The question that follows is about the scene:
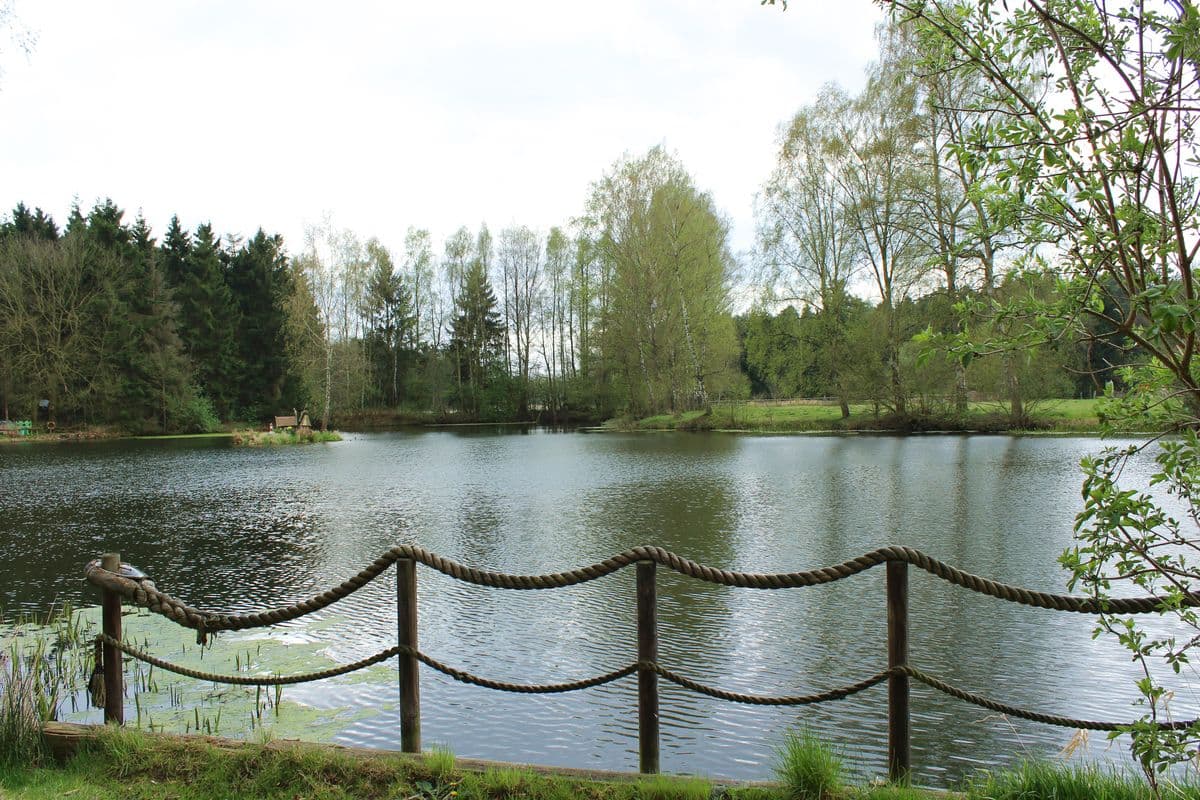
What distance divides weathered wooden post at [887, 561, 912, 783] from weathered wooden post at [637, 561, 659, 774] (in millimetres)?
1007

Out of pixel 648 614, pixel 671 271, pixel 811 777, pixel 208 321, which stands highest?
pixel 671 271

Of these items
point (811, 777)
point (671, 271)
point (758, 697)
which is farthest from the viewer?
point (671, 271)

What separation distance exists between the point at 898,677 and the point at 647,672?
3.54ft

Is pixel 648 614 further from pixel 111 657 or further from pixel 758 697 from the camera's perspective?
pixel 111 657

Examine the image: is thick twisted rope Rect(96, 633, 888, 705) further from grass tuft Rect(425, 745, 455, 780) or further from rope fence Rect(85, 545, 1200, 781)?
grass tuft Rect(425, 745, 455, 780)

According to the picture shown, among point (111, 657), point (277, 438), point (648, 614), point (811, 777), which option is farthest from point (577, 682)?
point (277, 438)

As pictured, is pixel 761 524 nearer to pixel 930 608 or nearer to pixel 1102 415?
pixel 930 608

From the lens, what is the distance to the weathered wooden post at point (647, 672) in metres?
3.42

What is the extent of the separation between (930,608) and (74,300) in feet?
148

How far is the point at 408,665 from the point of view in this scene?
12.2 ft

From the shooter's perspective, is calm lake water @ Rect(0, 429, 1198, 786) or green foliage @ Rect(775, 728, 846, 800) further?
calm lake water @ Rect(0, 429, 1198, 786)

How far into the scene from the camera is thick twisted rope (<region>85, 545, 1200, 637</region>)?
2.94 metres

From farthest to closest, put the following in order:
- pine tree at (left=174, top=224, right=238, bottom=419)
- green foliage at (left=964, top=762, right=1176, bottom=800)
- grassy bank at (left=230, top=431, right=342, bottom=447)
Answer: pine tree at (left=174, top=224, right=238, bottom=419)
grassy bank at (left=230, top=431, right=342, bottom=447)
green foliage at (left=964, top=762, right=1176, bottom=800)

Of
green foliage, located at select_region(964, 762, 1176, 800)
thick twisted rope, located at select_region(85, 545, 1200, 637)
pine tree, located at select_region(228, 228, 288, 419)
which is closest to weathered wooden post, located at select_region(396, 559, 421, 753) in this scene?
thick twisted rope, located at select_region(85, 545, 1200, 637)
